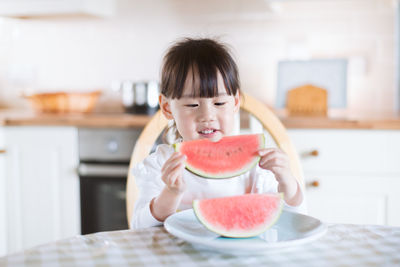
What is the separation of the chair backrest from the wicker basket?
1.33 meters

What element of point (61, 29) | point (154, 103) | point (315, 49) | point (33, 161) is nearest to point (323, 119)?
point (315, 49)

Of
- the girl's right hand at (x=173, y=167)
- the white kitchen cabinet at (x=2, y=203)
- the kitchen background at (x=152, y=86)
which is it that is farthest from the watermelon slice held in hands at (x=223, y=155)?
the white kitchen cabinet at (x=2, y=203)

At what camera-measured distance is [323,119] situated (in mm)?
1909

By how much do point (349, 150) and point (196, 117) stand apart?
3.30 ft

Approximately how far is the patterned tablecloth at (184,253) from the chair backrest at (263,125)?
412 mm

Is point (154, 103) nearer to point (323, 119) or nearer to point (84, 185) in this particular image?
point (84, 185)

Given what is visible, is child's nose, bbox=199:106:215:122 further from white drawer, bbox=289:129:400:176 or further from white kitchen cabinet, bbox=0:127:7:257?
white kitchen cabinet, bbox=0:127:7:257

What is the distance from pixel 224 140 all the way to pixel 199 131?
0.64 ft

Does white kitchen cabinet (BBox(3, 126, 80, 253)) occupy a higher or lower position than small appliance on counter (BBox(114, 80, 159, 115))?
lower

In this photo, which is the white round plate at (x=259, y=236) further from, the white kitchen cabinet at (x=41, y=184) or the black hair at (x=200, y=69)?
the white kitchen cabinet at (x=41, y=184)

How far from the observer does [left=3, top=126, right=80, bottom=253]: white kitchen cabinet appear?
7.15ft

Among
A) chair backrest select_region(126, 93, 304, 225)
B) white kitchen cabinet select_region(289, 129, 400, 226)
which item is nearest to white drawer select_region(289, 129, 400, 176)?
white kitchen cabinet select_region(289, 129, 400, 226)

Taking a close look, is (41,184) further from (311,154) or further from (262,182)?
(262,182)

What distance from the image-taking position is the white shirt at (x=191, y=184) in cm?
112
